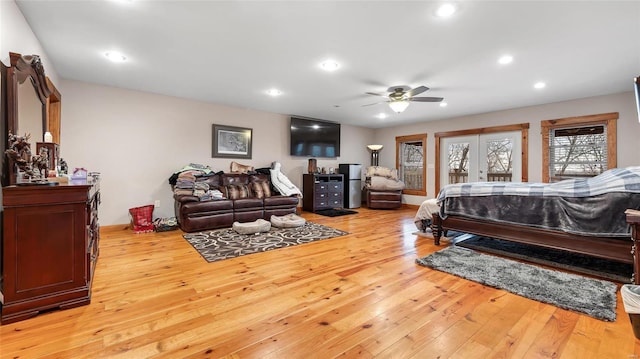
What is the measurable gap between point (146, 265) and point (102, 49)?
239 centimetres

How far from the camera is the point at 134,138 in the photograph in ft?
14.8

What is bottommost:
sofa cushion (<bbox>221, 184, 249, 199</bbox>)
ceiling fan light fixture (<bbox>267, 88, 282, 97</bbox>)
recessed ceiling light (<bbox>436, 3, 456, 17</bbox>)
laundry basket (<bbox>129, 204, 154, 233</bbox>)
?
laundry basket (<bbox>129, 204, 154, 233</bbox>)

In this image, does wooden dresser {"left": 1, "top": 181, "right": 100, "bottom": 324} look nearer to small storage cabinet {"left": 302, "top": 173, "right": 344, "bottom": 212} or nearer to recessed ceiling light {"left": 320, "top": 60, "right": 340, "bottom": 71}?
recessed ceiling light {"left": 320, "top": 60, "right": 340, "bottom": 71}

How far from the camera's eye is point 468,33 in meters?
2.53

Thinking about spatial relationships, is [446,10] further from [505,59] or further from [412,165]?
[412,165]

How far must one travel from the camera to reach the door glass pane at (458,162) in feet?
21.0

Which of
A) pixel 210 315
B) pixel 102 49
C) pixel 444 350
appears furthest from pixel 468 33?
pixel 102 49

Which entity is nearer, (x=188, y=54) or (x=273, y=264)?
(x=273, y=264)

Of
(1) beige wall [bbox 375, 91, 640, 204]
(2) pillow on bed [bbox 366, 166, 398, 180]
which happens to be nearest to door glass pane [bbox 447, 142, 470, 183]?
(1) beige wall [bbox 375, 91, 640, 204]

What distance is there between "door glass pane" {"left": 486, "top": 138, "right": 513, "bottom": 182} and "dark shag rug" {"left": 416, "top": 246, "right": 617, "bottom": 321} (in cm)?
355

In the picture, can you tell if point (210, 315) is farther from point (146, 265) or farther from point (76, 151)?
point (76, 151)

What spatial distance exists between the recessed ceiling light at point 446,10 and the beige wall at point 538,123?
4.37m

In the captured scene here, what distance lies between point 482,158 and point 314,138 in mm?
3922

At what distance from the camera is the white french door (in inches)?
222
